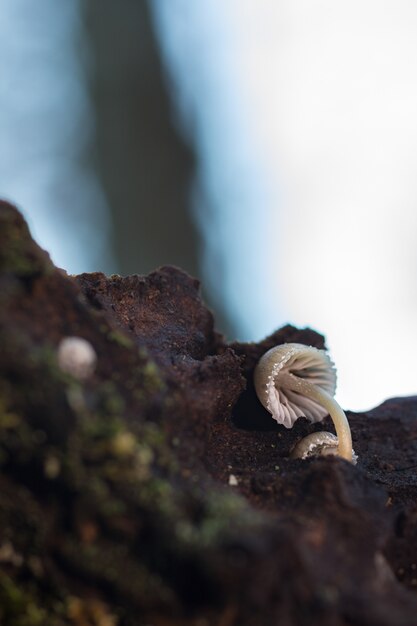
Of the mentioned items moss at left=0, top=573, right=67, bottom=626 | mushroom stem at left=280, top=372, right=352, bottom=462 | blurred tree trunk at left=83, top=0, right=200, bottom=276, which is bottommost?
moss at left=0, top=573, right=67, bottom=626

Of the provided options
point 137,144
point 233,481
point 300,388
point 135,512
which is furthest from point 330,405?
point 137,144

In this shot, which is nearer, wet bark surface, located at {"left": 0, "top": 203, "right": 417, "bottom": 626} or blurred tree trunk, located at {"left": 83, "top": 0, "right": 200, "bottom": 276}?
wet bark surface, located at {"left": 0, "top": 203, "right": 417, "bottom": 626}

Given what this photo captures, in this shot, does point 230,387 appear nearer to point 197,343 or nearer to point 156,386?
point 197,343

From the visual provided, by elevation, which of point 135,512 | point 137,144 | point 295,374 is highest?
point 137,144

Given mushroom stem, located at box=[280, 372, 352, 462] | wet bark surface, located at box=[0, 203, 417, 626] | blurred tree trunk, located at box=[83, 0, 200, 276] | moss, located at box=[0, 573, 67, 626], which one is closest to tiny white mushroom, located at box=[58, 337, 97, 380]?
wet bark surface, located at box=[0, 203, 417, 626]

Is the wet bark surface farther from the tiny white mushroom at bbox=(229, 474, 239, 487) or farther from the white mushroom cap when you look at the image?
the white mushroom cap

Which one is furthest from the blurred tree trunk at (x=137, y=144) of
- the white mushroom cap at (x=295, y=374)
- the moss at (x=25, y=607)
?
the moss at (x=25, y=607)

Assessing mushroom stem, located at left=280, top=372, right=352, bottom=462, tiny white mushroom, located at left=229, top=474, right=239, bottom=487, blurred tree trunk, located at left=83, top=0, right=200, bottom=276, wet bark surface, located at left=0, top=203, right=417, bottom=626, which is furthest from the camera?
blurred tree trunk, located at left=83, top=0, right=200, bottom=276

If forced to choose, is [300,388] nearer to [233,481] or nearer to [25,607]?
[233,481]

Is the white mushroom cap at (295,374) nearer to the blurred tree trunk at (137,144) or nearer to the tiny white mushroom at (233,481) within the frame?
the tiny white mushroom at (233,481)
